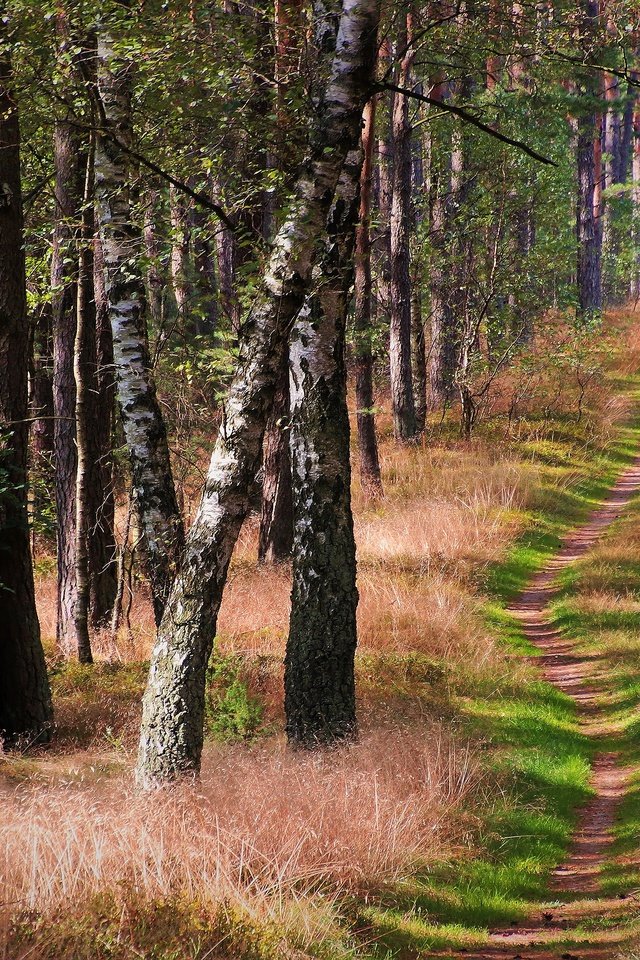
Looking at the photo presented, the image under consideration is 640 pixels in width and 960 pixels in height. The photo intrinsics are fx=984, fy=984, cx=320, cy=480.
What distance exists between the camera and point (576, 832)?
267 inches

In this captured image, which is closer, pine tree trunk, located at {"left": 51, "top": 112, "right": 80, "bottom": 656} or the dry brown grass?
the dry brown grass

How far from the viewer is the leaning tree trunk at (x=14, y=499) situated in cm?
858

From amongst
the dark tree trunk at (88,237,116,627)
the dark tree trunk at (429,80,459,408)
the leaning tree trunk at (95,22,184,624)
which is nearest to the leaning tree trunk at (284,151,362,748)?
the leaning tree trunk at (95,22,184,624)

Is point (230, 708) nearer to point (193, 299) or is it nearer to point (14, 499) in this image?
point (14, 499)

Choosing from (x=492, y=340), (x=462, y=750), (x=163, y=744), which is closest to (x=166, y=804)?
(x=163, y=744)

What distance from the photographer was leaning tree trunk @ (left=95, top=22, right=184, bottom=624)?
7.32 metres

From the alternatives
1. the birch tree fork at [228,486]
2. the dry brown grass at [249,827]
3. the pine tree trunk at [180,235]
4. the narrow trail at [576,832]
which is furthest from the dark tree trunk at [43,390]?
the dry brown grass at [249,827]

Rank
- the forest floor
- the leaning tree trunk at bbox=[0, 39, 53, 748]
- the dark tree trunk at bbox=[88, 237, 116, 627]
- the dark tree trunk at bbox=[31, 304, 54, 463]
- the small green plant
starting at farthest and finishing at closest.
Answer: the dark tree trunk at bbox=[31, 304, 54, 463]
the dark tree trunk at bbox=[88, 237, 116, 627]
the leaning tree trunk at bbox=[0, 39, 53, 748]
the small green plant
the forest floor

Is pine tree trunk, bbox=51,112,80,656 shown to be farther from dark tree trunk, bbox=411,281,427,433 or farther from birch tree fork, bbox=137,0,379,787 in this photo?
dark tree trunk, bbox=411,281,427,433

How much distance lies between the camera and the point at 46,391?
1777cm

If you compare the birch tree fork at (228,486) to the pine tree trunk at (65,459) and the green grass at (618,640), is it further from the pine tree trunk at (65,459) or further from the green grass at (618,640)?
the pine tree trunk at (65,459)

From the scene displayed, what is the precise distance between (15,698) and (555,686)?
16.5ft

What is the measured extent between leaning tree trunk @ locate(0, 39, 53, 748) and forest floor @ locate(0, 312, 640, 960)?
0.47 m

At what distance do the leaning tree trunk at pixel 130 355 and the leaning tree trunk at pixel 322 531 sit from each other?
99 cm
